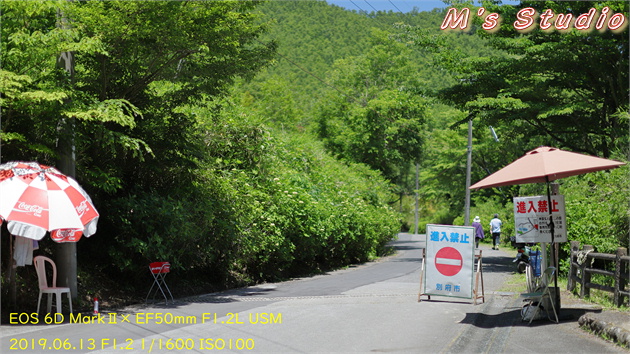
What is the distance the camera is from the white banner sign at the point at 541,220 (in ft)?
37.1

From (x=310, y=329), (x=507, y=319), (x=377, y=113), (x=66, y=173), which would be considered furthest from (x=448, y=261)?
(x=377, y=113)

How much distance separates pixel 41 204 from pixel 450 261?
23.3 feet

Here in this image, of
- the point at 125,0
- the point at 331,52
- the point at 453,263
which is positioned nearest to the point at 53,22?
the point at 125,0

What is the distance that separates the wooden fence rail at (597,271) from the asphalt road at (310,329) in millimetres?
1100

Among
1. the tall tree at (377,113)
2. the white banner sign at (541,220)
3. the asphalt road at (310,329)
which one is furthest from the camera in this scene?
the tall tree at (377,113)

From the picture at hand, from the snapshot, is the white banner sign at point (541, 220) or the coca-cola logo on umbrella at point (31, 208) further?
the white banner sign at point (541, 220)

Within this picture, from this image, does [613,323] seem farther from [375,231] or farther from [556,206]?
[375,231]

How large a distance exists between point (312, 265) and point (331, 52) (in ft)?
277

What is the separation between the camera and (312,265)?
22.3m

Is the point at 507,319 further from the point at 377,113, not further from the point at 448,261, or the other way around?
the point at 377,113

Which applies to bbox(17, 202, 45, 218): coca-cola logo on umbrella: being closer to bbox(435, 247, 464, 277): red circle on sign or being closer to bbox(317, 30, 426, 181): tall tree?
bbox(435, 247, 464, 277): red circle on sign

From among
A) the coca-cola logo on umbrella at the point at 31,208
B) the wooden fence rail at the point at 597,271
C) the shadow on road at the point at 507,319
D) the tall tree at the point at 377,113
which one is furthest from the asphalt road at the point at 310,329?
the tall tree at the point at 377,113

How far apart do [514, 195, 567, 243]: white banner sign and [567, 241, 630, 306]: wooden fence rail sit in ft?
4.05

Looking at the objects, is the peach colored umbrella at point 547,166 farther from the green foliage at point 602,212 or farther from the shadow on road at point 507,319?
the green foliage at point 602,212
